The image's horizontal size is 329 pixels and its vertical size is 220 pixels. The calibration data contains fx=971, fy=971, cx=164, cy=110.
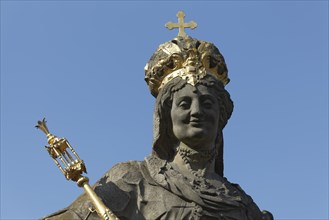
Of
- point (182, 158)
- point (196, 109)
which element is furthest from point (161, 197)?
point (196, 109)

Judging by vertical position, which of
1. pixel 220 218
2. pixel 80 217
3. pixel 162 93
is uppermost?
pixel 162 93

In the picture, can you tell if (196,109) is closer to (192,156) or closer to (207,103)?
(207,103)

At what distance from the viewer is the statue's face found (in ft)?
40.1

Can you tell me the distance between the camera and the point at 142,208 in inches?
468

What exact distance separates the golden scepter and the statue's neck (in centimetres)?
127

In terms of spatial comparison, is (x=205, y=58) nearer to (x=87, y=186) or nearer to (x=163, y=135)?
(x=163, y=135)

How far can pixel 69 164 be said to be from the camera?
470 inches

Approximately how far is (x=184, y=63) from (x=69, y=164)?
2.05 m

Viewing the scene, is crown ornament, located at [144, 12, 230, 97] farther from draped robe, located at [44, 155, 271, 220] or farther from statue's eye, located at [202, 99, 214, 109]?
draped robe, located at [44, 155, 271, 220]

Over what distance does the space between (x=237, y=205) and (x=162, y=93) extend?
5.79 feet

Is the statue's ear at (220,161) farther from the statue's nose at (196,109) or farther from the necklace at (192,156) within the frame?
the statue's nose at (196,109)

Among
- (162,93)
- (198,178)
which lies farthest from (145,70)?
(198,178)

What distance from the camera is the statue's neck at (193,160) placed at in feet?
40.4

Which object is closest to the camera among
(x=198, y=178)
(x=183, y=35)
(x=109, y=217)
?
(x=109, y=217)
